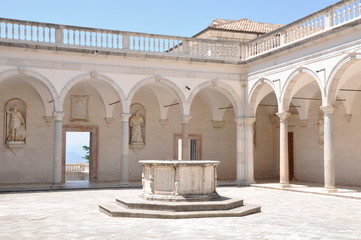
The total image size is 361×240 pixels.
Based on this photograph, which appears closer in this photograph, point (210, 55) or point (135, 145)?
point (210, 55)

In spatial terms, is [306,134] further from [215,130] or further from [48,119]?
[48,119]

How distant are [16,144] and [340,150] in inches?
539

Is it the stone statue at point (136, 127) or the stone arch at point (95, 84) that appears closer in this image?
the stone arch at point (95, 84)

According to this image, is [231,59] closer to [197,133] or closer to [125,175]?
[197,133]

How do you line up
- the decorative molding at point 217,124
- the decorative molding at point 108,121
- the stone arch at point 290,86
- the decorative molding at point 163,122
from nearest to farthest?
the stone arch at point 290,86, the decorative molding at point 108,121, the decorative molding at point 163,122, the decorative molding at point 217,124

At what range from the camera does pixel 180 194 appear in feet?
37.3

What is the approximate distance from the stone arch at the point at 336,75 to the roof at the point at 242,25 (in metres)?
12.2

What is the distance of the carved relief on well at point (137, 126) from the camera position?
A: 22922 millimetres

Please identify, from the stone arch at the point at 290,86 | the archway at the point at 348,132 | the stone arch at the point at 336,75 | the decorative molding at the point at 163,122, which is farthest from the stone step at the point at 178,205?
the decorative molding at the point at 163,122

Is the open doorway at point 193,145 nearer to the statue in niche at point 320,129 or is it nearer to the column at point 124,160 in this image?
the column at point 124,160

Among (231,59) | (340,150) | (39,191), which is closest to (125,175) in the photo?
(39,191)

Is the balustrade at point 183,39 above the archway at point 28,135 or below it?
above

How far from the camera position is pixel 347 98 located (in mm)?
19828

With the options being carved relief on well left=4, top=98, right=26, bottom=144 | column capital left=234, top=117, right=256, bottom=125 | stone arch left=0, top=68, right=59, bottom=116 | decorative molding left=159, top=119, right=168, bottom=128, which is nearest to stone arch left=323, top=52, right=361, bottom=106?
column capital left=234, top=117, right=256, bottom=125
